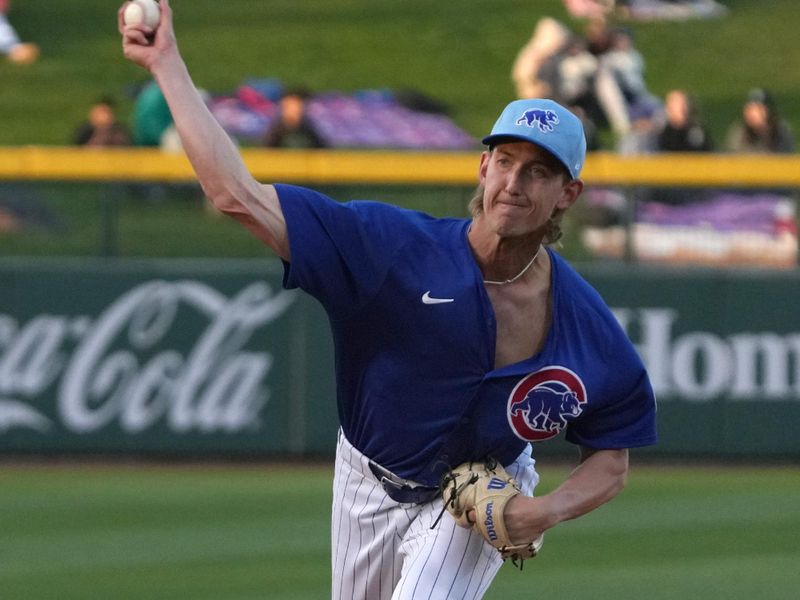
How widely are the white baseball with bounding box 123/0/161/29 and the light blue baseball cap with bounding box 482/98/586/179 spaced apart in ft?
3.16

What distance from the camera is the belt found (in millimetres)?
4734

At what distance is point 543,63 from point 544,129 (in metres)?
13.6

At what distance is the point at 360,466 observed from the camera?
15.8 feet

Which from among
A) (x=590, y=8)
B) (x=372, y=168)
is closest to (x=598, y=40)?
(x=590, y=8)

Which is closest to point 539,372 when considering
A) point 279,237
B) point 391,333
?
point 391,333

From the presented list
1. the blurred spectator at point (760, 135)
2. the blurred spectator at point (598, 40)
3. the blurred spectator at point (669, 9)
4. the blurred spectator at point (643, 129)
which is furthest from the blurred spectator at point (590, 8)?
the blurred spectator at point (760, 135)

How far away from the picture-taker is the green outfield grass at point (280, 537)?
792 centimetres

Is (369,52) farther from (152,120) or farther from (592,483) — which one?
(592,483)

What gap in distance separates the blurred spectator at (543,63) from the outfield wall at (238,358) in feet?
17.9

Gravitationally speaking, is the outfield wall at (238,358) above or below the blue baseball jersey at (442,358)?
below

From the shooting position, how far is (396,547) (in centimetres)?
483

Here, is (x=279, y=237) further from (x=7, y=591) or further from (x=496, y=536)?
(x=7, y=591)

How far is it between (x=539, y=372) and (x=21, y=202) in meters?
7.76

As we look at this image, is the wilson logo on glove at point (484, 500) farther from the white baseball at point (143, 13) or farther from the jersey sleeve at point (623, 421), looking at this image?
the white baseball at point (143, 13)
